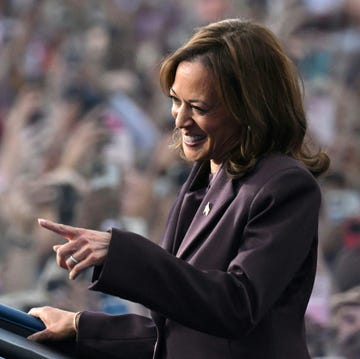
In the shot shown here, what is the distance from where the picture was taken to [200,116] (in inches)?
80.0

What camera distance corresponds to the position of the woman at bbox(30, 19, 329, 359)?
1.89 meters

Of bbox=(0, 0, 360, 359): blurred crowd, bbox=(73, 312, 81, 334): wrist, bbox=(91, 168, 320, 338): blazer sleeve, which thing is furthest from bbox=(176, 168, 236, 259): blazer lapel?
bbox=(0, 0, 360, 359): blurred crowd

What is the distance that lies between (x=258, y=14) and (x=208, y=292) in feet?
14.1

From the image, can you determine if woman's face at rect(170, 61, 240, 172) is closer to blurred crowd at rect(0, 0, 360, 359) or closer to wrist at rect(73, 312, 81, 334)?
wrist at rect(73, 312, 81, 334)

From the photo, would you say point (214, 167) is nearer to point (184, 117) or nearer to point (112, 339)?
point (184, 117)

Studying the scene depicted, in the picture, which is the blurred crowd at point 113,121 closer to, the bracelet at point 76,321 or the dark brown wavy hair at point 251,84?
the bracelet at point 76,321

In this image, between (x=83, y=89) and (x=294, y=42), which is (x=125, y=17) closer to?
(x=83, y=89)

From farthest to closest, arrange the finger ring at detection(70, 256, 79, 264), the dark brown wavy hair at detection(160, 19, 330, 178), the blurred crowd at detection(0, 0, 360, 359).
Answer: the blurred crowd at detection(0, 0, 360, 359) → the dark brown wavy hair at detection(160, 19, 330, 178) → the finger ring at detection(70, 256, 79, 264)

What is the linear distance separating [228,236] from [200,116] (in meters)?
0.21

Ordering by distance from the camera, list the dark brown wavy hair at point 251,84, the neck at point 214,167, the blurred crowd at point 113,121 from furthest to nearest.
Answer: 1. the blurred crowd at point 113,121
2. the neck at point 214,167
3. the dark brown wavy hair at point 251,84

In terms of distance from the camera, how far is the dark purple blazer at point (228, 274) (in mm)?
1885

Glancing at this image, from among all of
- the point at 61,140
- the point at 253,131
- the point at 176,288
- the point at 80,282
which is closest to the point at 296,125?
the point at 253,131

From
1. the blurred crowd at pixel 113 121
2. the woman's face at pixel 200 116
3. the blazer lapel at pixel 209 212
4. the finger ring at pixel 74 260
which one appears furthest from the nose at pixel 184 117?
the blurred crowd at pixel 113 121

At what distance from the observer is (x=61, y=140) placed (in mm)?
6277
